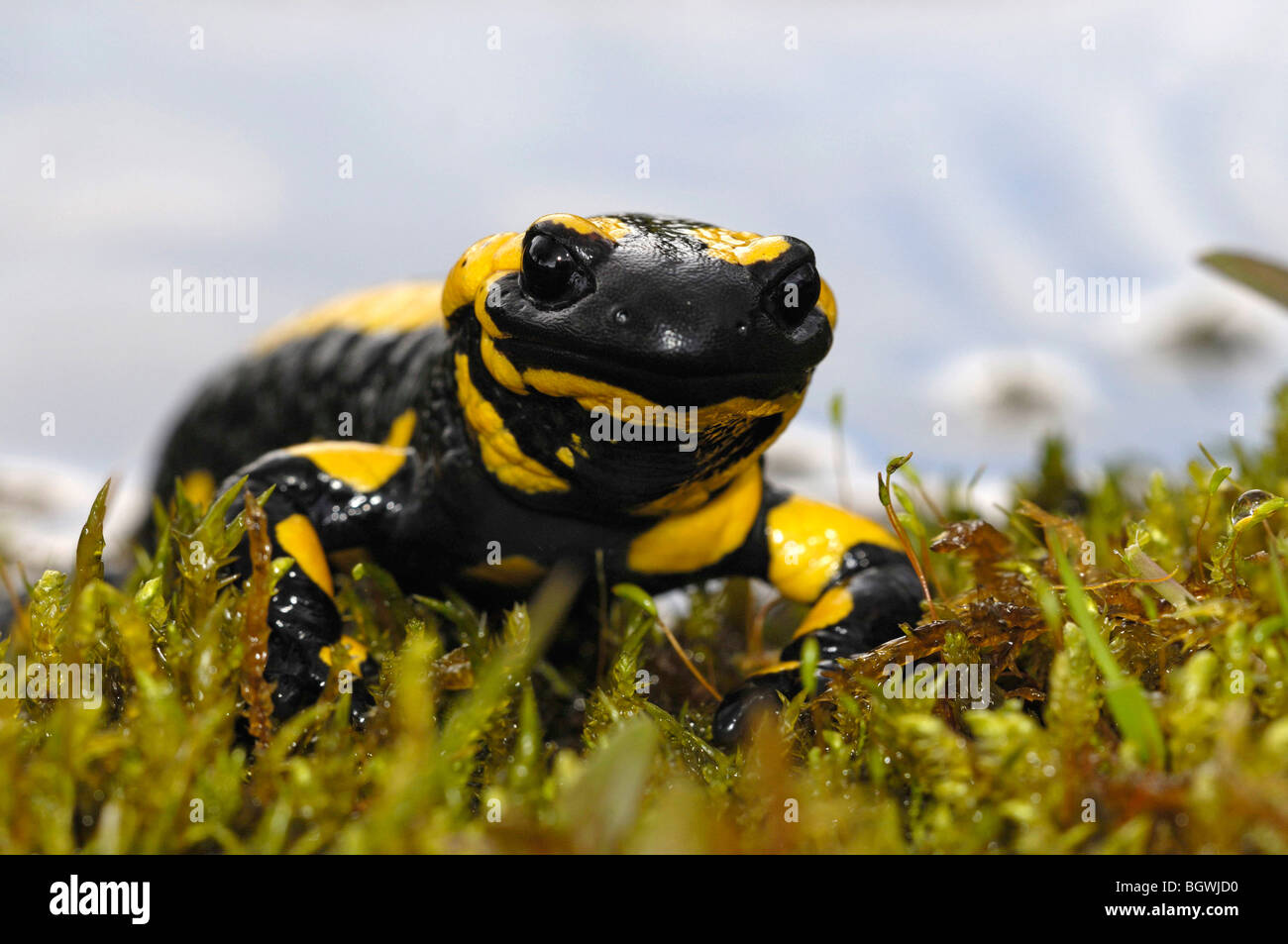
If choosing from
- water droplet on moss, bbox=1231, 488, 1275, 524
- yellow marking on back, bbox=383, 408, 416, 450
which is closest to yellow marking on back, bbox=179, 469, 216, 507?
yellow marking on back, bbox=383, 408, 416, 450

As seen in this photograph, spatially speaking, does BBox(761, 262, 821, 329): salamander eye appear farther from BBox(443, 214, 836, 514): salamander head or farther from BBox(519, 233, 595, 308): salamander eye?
BBox(519, 233, 595, 308): salamander eye

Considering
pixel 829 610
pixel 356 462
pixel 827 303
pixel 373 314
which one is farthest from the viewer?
pixel 373 314

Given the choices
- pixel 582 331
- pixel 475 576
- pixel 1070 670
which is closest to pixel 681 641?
pixel 475 576

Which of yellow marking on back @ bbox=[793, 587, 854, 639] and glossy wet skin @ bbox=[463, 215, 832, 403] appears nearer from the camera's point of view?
glossy wet skin @ bbox=[463, 215, 832, 403]

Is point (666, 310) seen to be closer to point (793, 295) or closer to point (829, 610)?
point (793, 295)

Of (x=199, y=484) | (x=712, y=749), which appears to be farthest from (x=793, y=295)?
(x=199, y=484)
